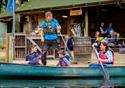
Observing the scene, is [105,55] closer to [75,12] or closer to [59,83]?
[59,83]

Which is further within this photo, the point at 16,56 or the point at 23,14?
the point at 23,14

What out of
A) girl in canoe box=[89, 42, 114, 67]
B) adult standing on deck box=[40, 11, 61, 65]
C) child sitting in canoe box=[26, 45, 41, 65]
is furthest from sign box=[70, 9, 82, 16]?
girl in canoe box=[89, 42, 114, 67]

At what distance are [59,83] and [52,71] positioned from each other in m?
0.61

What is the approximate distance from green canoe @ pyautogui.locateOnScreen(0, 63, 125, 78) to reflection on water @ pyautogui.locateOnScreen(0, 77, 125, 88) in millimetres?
179

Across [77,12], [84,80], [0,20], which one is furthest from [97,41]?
[0,20]

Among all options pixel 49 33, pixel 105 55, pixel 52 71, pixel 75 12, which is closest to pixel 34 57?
pixel 49 33

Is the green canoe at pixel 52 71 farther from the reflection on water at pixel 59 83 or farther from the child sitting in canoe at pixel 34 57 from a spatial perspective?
the child sitting in canoe at pixel 34 57

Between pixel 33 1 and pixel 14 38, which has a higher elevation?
pixel 33 1

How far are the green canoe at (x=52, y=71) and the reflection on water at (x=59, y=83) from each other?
0.59ft

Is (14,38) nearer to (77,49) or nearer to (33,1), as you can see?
(77,49)

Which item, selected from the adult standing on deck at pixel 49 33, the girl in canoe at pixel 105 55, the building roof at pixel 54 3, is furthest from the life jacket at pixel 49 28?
the building roof at pixel 54 3

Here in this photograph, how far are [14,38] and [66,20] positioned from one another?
28.2ft

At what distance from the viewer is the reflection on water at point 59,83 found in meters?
13.0

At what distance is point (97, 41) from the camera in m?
20.5
